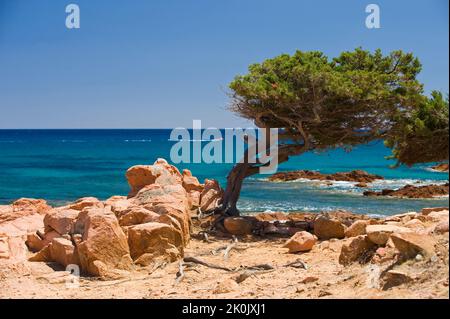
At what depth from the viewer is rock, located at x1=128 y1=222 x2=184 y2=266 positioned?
424 inches

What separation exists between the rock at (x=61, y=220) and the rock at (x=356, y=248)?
5.94m

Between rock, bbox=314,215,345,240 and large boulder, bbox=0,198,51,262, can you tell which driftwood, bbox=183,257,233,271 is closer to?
large boulder, bbox=0,198,51,262

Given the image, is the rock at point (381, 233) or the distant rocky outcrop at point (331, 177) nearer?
the rock at point (381, 233)

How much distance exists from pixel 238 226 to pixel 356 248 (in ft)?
20.1

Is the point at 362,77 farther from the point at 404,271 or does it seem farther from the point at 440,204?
the point at 440,204

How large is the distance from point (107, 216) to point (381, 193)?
20.5 metres

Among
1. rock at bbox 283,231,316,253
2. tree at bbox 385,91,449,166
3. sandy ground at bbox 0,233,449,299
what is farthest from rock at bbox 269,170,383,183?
sandy ground at bbox 0,233,449,299

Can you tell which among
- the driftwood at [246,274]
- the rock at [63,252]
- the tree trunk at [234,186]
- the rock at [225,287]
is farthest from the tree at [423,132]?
the rock at [63,252]

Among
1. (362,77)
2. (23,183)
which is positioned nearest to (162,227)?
(362,77)

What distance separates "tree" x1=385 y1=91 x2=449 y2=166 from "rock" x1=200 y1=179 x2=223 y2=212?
5.73m

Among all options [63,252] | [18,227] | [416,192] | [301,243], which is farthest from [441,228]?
[416,192]

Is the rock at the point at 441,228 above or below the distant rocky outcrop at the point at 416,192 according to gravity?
above

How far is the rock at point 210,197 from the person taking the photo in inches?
692

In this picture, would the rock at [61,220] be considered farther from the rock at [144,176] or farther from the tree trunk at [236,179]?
the tree trunk at [236,179]
